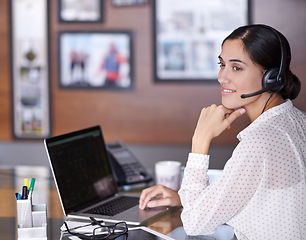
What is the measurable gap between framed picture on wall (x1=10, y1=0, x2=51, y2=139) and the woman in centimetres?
221

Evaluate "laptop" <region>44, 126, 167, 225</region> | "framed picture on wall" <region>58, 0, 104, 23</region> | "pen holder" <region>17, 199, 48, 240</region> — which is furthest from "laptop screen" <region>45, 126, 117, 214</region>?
"framed picture on wall" <region>58, 0, 104, 23</region>

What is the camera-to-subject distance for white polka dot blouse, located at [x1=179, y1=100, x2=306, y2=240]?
1331mm

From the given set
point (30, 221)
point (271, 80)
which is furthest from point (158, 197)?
point (271, 80)

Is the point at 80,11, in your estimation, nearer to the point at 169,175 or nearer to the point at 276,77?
the point at 169,175

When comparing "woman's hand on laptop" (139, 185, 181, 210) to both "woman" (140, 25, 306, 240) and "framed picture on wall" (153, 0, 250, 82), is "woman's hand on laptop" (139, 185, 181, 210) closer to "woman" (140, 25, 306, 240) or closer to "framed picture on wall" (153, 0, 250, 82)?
"woman" (140, 25, 306, 240)

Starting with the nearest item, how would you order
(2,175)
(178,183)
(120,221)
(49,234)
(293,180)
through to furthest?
(293,180)
(49,234)
(120,221)
(178,183)
(2,175)

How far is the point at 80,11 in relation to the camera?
349cm

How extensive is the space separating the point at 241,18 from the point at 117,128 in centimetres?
117

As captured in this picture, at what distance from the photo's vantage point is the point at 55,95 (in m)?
3.58

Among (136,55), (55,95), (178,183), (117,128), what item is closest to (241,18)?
(136,55)

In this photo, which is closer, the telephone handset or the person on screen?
the telephone handset

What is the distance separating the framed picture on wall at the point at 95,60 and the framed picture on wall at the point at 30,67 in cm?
14

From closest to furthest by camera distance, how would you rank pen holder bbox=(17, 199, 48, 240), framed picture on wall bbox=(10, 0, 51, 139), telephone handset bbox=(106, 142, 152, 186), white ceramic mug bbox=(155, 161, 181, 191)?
1. pen holder bbox=(17, 199, 48, 240)
2. white ceramic mug bbox=(155, 161, 181, 191)
3. telephone handset bbox=(106, 142, 152, 186)
4. framed picture on wall bbox=(10, 0, 51, 139)

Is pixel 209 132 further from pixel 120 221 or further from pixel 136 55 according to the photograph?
pixel 136 55
